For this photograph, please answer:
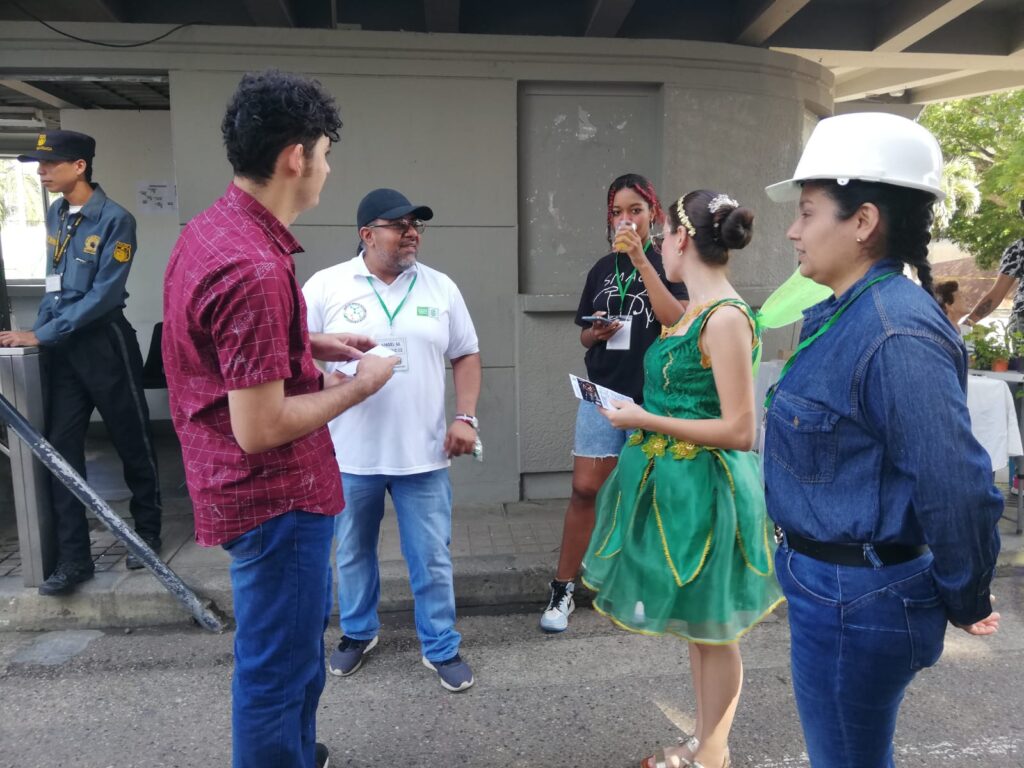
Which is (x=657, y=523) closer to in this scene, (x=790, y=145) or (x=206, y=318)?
(x=206, y=318)

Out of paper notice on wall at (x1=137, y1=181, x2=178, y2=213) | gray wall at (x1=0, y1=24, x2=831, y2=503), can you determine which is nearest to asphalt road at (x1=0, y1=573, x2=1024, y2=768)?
gray wall at (x1=0, y1=24, x2=831, y2=503)

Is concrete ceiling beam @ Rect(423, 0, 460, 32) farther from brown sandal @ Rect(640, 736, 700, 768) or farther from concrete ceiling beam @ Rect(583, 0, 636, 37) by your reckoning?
brown sandal @ Rect(640, 736, 700, 768)

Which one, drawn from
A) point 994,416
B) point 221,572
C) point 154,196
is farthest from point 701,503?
point 154,196

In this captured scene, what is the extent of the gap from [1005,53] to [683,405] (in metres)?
5.44

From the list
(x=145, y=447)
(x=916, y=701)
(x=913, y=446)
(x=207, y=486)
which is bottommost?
(x=916, y=701)

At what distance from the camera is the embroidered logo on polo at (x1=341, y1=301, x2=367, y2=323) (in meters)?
3.01

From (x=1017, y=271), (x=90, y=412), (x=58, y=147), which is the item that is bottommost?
(x=90, y=412)

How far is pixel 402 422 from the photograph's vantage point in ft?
9.93

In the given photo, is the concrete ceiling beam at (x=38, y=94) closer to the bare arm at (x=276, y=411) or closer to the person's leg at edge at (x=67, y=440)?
the person's leg at edge at (x=67, y=440)

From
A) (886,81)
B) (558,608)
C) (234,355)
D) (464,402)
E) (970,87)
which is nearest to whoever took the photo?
(234,355)

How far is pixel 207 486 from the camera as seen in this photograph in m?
1.89

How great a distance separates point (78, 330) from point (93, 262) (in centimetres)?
Answer: 35

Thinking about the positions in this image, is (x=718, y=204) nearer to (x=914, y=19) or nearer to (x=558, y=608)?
(x=558, y=608)

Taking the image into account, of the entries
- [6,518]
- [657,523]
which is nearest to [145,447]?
[6,518]
